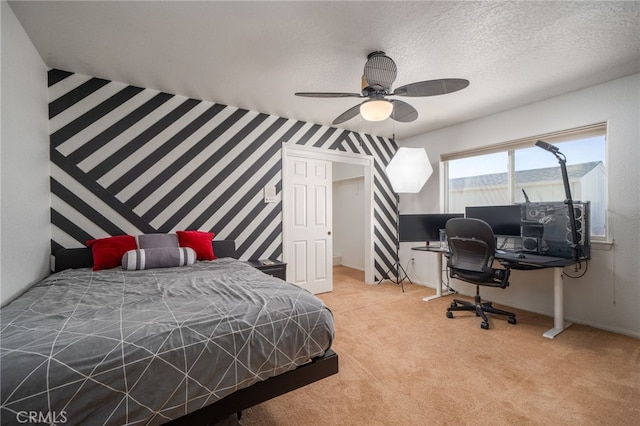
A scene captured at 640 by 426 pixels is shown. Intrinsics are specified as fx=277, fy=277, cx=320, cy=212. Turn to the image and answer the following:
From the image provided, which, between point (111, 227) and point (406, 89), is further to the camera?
point (111, 227)

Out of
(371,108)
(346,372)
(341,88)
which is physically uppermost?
(341,88)

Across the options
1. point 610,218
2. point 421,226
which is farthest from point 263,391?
point 610,218

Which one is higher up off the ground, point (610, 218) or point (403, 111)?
point (403, 111)

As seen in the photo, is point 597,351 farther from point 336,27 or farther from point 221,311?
point 336,27

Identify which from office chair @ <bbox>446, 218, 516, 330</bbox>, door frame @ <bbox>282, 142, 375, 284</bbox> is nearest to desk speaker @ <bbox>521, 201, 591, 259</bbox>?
office chair @ <bbox>446, 218, 516, 330</bbox>

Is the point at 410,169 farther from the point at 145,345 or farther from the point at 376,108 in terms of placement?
the point at 145,345

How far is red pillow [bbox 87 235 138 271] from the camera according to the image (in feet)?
8.00

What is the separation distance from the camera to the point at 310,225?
13.8ft

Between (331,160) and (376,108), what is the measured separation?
86.4 inches

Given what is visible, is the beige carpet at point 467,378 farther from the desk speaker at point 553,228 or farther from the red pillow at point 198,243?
the red pillow at point 198,243

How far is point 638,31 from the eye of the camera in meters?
2.05

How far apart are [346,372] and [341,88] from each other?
267 centimetres

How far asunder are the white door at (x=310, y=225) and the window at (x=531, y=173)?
1.99 m

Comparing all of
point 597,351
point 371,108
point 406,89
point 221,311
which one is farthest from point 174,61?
point 597,351
